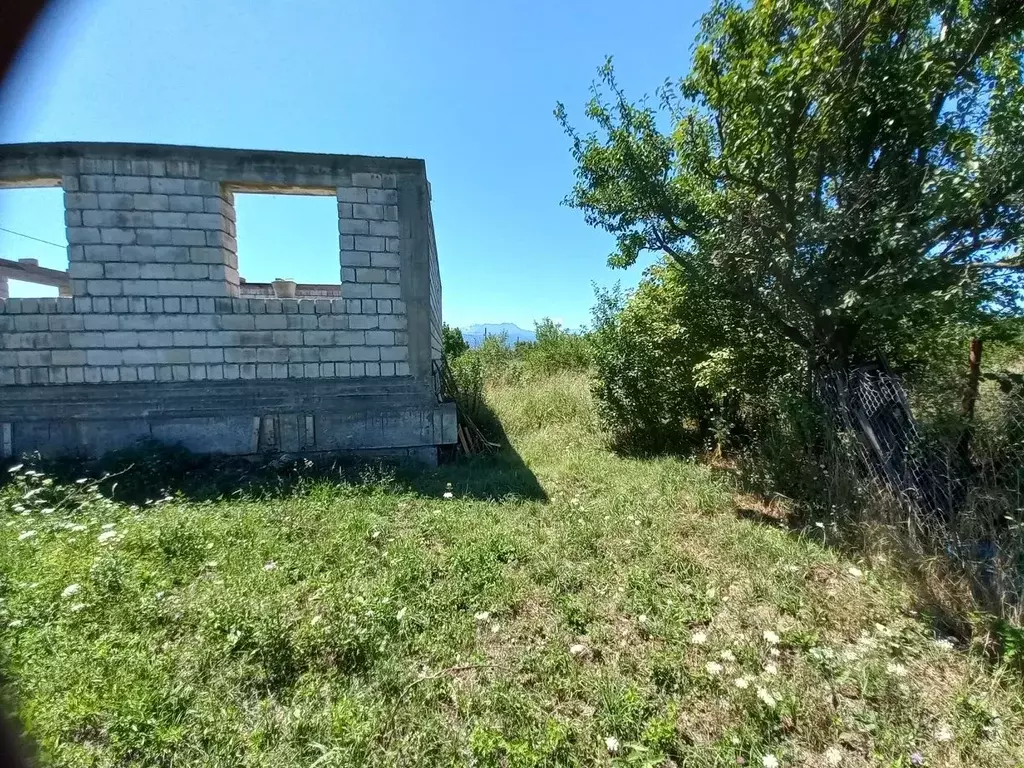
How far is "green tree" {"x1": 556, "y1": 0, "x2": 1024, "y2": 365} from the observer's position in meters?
2.99

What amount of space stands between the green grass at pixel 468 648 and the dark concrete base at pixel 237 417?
4.74 ft

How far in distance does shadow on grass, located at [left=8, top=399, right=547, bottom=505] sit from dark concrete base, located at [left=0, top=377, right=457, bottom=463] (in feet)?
0.56

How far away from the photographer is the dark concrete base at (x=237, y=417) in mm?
5066

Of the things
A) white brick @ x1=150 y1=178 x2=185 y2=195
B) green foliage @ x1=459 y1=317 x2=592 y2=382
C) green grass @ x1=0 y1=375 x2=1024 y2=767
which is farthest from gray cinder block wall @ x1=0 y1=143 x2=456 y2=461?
green foliage @ x1=459 y1=317 x2=592 y2=382

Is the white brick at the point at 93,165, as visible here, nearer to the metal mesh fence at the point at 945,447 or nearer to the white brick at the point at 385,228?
the white brick at the point at 385,228

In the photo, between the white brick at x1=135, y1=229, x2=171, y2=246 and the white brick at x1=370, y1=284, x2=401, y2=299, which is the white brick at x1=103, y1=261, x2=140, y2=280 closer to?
the white brick at x1=135, y1=229, x2=171, y2=246

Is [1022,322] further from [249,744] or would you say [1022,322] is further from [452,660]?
[249,744]

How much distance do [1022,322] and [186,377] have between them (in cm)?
787

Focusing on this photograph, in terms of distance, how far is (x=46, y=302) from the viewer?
4957 millimetres

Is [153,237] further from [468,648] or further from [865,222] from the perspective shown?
[865,222]

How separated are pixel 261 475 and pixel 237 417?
789 mm

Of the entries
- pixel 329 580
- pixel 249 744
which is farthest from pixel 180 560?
pixel 249 744

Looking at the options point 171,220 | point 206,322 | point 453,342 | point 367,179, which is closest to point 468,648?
point 206,322

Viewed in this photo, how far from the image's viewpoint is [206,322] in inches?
204
